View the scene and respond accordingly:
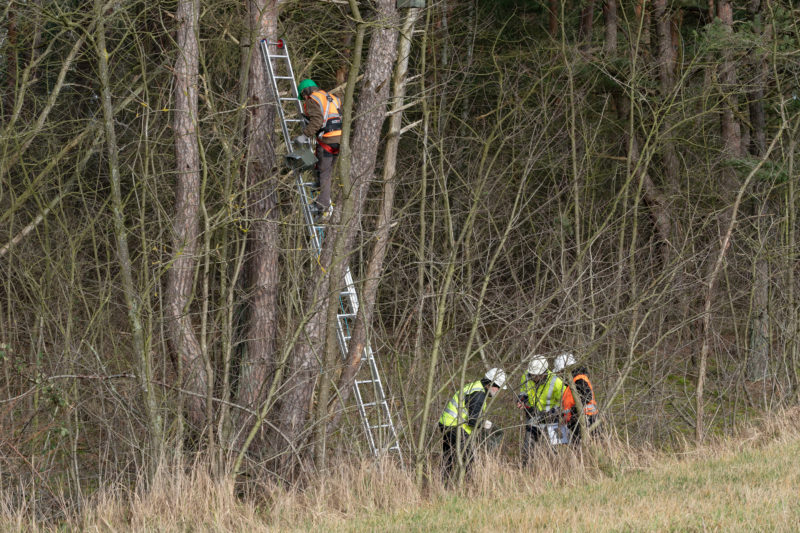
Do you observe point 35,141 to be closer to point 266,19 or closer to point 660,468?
point 266,19

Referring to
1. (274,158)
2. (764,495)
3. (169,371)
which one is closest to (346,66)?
(274,158)

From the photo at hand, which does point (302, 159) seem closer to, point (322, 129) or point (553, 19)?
point (322, 129)

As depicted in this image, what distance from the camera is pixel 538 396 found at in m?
8.33

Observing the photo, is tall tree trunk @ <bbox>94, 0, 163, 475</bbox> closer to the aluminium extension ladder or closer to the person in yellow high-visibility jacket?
the aluminium extension ladder

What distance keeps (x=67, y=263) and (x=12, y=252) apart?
100 cm

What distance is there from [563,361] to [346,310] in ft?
8.42

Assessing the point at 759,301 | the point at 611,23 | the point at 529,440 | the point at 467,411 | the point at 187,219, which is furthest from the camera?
the point at 611,23

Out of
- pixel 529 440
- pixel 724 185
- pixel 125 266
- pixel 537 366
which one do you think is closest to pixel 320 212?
pixel 125 266

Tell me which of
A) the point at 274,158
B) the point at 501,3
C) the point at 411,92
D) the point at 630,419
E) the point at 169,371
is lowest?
the point at 630,419

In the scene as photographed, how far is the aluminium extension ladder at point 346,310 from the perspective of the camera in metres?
7.88

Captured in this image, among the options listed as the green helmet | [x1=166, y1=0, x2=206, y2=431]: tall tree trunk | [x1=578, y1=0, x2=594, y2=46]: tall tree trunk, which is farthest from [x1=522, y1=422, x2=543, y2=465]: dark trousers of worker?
[x1=578, y1=0, x2=594, y2=46]: tall tree trunk

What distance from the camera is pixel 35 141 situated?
443 inches

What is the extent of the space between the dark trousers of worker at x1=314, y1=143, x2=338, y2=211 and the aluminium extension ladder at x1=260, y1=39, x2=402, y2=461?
0.43ft

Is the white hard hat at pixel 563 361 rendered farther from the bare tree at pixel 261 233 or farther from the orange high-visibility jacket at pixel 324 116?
the orange high-visibility jacket at pixel 324 116
